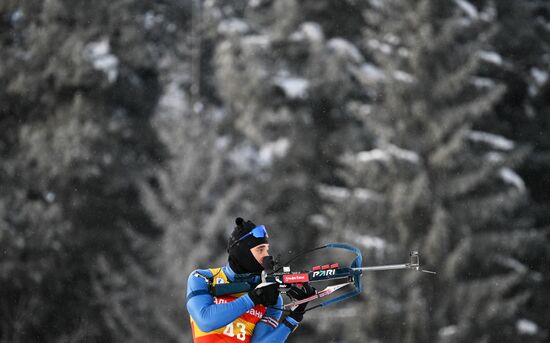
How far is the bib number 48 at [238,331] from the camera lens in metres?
6.01

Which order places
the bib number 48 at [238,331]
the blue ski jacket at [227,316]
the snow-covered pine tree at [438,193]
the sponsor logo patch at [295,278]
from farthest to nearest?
the snow-covered pine tree at [438,193]
the bib number 48 at [238,331]
the sponsor logo patch at [295,278]
the blue ski jacket at [227,316]

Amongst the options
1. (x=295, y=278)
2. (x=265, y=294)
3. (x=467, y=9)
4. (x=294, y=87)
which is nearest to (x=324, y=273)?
(x=295, y=278)

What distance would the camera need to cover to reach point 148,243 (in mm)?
25281

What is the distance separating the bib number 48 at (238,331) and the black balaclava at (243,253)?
34 centimetres

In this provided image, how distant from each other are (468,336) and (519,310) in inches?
89.3

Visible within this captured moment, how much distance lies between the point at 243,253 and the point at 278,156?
71.2ft

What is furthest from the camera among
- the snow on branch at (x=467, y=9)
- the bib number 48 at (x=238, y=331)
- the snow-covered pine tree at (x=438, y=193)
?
the snow on branch at (x=467, y=9)

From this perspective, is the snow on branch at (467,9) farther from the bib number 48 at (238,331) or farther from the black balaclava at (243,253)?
A: the bib number 48 at (238,331)

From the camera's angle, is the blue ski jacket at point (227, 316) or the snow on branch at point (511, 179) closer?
the blue ski jacket at point (227, 316)

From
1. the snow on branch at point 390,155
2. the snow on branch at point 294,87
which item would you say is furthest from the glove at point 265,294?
the snow on branch at point 294,87

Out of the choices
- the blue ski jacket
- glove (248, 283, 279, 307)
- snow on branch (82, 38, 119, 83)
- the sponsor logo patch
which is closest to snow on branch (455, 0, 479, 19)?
snow on branch (82, 38, 119, 83)

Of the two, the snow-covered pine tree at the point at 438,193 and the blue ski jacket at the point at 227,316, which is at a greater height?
the snow-covered pine tree at the point at 438,193

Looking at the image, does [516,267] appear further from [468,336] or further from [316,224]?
[316,224]

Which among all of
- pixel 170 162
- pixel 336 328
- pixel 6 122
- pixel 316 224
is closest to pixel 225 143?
pixel 170 162
